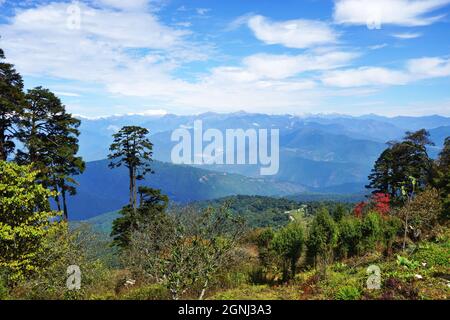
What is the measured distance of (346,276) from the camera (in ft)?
55.3

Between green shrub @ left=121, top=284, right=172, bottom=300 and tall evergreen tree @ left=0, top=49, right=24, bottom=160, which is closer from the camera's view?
green shrub @ left=121, top=284, right=172, bottom=300

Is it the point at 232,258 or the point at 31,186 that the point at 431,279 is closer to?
the point at 232,258

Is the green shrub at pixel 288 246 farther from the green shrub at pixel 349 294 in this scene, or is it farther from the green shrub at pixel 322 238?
the green shrub at pixel 349 294

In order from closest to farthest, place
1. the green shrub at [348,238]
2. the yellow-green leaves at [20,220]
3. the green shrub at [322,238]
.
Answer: the yellow-green leaves at [20,220]
the green shrub at [322,238]
the green shrub at [348,238]

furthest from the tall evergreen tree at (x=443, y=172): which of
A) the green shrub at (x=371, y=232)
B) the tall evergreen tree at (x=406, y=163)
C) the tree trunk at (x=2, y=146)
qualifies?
the tree trunk at (x=2, y=146)

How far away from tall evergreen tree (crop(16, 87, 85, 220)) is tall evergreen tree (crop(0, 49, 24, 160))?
0.61 meters

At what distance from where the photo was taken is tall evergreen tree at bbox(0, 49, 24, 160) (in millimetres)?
22531

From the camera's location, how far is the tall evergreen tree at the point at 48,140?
24500 mm

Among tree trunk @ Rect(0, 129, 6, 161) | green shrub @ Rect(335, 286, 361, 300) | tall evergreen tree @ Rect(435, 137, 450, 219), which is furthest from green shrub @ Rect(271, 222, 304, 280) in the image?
tree trunk @ Rect(0, 129, 6, 161)

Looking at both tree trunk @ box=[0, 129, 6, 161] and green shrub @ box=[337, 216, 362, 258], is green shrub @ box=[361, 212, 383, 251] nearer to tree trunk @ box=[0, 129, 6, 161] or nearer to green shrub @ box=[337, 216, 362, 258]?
green shrub @ box=[337, 216, 362, 258]

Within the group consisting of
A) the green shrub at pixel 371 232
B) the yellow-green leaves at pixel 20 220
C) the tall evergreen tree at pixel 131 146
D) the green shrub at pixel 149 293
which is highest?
the tall evergreen tree at pixel 131 146

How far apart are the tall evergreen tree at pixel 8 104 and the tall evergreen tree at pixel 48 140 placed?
2.00 feet
